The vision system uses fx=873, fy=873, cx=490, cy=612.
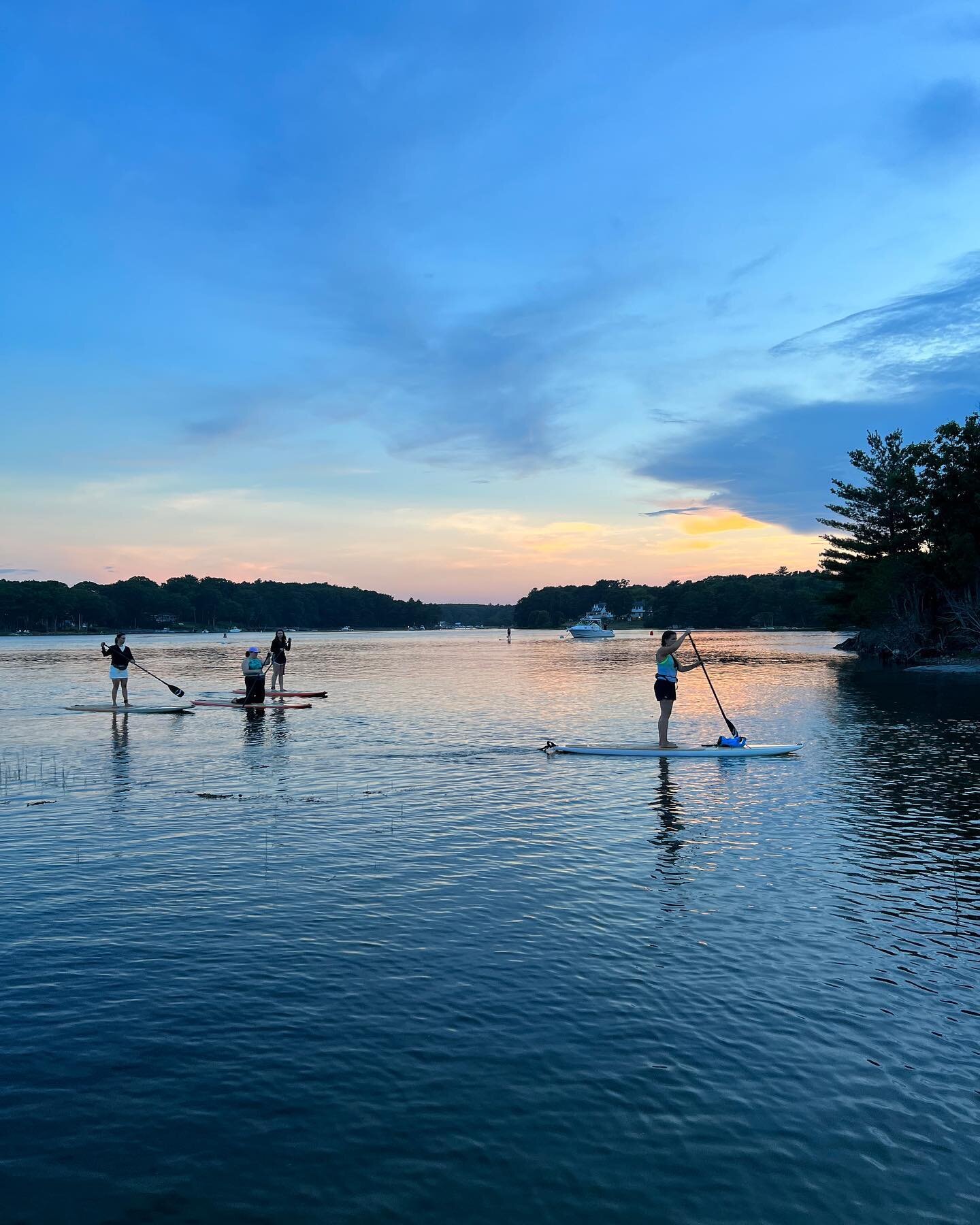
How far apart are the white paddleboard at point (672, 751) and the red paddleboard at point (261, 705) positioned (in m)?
18.0

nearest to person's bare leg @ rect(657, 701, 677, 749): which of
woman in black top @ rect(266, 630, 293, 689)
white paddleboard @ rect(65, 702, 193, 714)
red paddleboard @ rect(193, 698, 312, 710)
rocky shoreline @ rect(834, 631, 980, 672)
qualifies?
red paddleboard @ rect(193, 698, 312, 710)

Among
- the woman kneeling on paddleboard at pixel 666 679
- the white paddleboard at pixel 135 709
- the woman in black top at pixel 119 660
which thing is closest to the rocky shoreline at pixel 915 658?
the woman kneeling on paddleboard at pixel 666 679

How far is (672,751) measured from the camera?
2692 centimetres

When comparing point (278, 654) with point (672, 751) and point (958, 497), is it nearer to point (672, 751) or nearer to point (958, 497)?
point (672, 751)

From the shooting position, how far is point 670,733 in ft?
112

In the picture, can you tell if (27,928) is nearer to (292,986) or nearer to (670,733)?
(292,986)

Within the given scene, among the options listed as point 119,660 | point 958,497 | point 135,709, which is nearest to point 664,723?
point 119,660

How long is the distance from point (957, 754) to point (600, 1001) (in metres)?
22.6

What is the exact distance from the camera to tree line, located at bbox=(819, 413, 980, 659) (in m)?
75.4

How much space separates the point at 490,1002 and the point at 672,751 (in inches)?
719

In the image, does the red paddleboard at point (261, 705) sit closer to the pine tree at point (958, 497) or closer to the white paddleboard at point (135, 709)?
the white paddleboard at point (135, 709)

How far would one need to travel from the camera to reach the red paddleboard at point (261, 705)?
4138 centimetres

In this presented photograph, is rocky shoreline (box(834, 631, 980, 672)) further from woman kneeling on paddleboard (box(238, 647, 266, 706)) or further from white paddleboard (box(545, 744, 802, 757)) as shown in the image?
woman kneeling on paddleboard (box(238, 647, 266, 706))

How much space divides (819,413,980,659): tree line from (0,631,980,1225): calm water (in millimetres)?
61960
